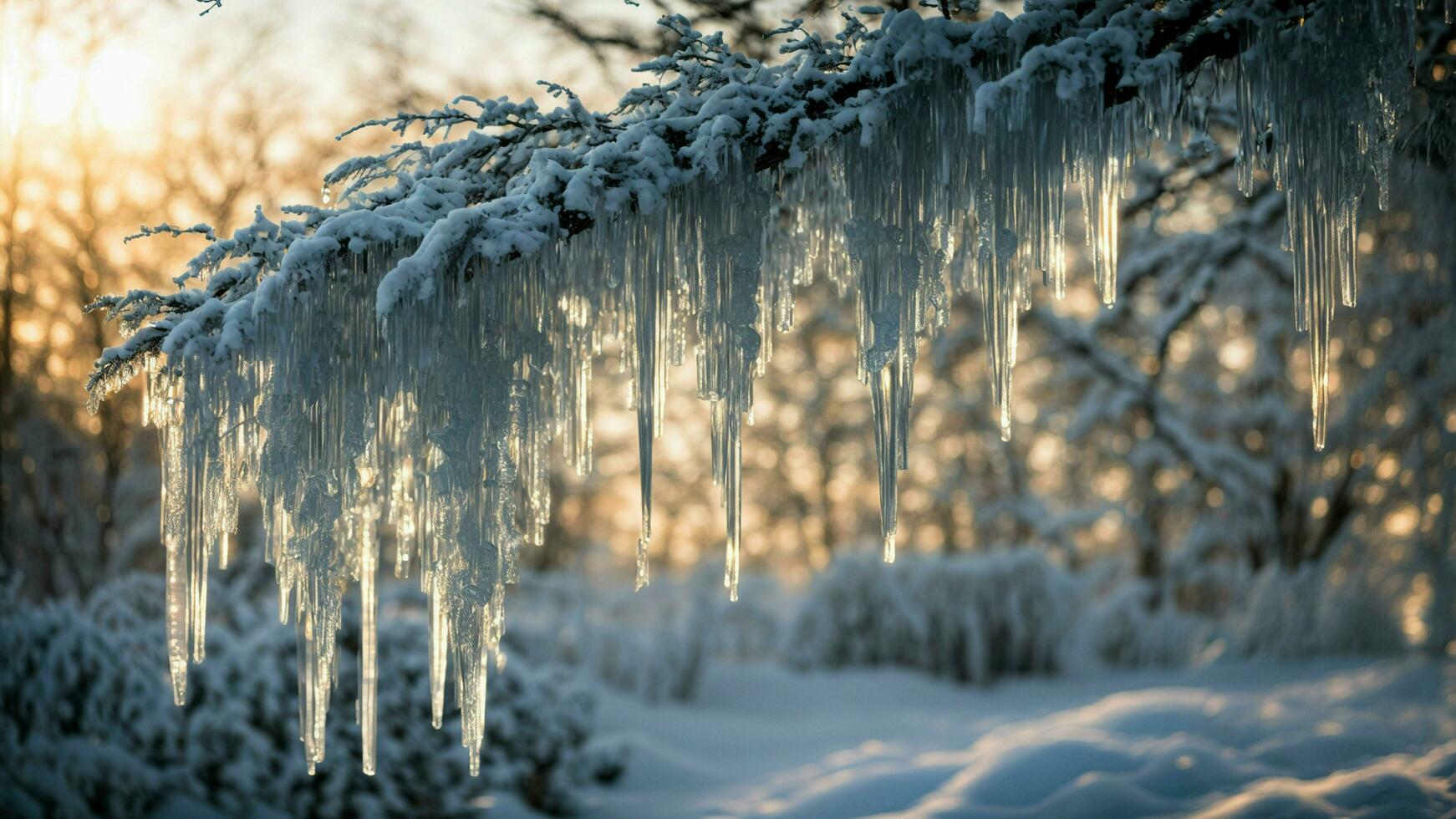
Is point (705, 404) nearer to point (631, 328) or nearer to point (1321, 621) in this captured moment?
point (631, 328)

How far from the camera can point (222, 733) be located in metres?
5.64

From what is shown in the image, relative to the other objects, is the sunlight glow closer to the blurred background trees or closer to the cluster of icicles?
the blurred background trees

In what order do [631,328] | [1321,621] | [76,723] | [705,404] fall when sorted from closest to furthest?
[631,328]
[76,723]
[705,404]
[1321,621]

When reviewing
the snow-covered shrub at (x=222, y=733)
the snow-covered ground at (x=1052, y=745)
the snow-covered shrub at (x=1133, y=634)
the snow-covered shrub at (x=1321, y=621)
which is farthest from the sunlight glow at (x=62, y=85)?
the snow-covered shrub at (x=1321, y=621)

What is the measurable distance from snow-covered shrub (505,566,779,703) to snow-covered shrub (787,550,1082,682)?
Result: 1.49m

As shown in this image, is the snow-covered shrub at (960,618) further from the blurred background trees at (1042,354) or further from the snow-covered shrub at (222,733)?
the snow-covered shrub at (222,733)

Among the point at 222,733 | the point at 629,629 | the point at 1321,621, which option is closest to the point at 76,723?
the point at 222,733

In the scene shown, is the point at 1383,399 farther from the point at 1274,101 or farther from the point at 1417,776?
the point at 1274,101

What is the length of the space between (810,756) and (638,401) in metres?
4.55

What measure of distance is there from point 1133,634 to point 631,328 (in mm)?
8618

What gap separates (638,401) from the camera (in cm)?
338

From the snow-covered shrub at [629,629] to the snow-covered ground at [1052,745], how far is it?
28 centimetres

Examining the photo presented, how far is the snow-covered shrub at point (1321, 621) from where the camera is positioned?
972 cm

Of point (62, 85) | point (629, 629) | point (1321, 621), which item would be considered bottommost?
point (1321, 621)
